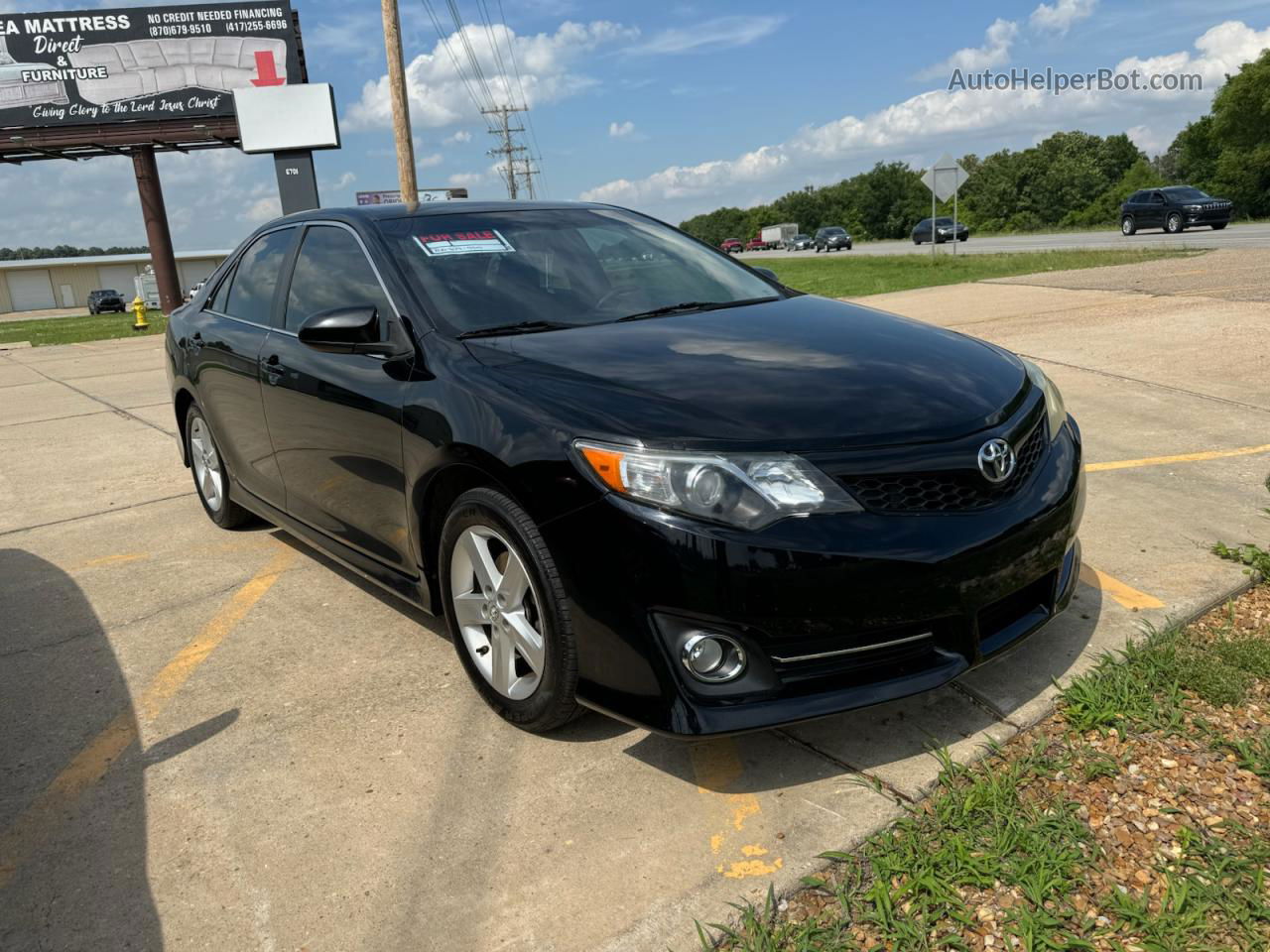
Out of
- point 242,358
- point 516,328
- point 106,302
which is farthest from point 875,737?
point 106,302

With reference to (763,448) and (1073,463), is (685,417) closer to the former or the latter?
(763,448)

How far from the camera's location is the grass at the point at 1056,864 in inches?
78.2

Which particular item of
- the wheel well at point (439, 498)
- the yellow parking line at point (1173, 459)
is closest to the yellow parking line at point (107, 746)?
the wheel well at point (439, 498)

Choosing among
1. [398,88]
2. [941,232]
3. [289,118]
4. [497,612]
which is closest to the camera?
[497,612]

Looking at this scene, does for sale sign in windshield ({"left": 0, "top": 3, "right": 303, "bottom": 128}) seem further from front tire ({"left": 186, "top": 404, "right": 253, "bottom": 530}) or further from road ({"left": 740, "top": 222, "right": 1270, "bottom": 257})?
front tire ({"left": 186, "top": 404, "right": 253, "bottom": 530})

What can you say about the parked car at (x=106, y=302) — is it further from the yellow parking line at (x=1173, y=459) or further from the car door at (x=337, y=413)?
the yellow parking line at (x=1173, y=459)

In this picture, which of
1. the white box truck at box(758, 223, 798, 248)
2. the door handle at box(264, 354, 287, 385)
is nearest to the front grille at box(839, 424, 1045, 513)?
the door handle at box(264, 354, 287, 385)

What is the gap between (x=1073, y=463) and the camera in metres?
2.97

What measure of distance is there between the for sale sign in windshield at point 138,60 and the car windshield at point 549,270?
31.5m

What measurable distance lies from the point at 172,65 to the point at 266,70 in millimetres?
3069

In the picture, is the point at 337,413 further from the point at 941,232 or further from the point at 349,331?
the point at 941,232

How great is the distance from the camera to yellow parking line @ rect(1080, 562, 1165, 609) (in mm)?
3465

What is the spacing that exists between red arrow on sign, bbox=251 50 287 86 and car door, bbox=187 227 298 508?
3019cm

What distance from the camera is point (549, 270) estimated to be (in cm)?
362
